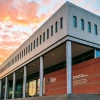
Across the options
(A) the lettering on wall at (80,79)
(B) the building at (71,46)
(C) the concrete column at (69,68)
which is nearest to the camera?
(C) the concrete column at (69,68)

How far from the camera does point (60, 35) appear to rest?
101 ft

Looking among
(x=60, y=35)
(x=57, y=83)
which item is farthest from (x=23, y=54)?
(x=60, y=35)

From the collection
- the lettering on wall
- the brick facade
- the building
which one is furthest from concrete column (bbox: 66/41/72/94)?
the lettering on wall

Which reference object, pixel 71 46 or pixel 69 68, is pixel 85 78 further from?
pixel 71 46

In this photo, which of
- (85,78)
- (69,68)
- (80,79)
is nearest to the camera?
(69,68)

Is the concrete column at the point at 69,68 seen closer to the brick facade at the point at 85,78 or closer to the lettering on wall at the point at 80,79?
the brick facade at the point at 85,78

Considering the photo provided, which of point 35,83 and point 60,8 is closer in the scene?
point 60,8

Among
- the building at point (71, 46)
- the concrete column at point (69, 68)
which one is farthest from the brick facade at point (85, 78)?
the concrete column at point (69, 68)

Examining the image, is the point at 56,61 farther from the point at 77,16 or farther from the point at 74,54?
the point at 77,16

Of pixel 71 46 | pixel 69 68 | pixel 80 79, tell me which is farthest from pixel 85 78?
pixel 71 46

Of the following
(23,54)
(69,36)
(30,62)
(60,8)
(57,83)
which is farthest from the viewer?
(23,54)

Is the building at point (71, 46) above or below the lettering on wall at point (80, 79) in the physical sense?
above

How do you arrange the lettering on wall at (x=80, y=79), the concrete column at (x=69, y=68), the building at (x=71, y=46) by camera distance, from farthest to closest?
1. the lettering on wall at (x=80, y=79)
2. the building at (x=71, y=46)
3. the concrete column at (x=69, y=68)

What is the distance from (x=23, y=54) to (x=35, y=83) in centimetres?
1438
